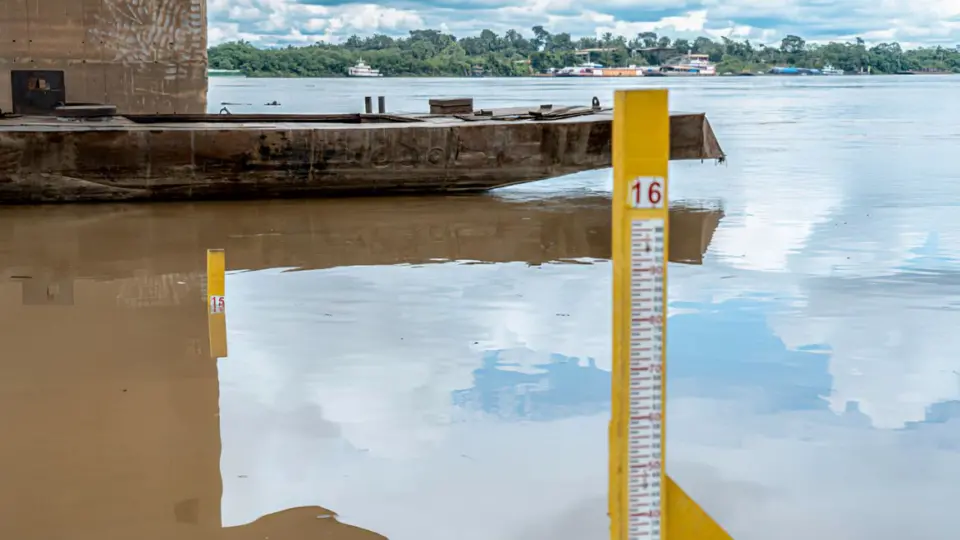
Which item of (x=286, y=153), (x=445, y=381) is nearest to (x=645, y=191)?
(x=445, y=381)

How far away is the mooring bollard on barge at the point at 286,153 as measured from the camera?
49.8 ft

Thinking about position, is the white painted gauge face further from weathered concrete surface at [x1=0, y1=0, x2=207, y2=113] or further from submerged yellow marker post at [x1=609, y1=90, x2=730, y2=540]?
weathered concrete surface at [x1=0, y1=0, x2=207, y2=113]

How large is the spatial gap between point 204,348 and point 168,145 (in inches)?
314

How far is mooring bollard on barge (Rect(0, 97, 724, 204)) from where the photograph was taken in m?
15.2

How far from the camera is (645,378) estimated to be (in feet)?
11.6

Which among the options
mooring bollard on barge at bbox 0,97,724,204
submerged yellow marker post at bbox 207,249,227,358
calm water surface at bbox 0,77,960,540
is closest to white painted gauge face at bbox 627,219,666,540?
calm water surface at bbox 0,77,960,540

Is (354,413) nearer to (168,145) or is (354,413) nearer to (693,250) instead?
(693,250)

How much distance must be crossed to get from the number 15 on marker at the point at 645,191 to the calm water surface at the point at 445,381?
199 cm

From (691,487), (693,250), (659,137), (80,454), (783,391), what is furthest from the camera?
(693,250)

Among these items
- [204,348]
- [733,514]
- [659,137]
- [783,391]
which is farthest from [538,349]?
[659,137]

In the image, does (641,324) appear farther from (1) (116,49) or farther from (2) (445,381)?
(1) (116,49)

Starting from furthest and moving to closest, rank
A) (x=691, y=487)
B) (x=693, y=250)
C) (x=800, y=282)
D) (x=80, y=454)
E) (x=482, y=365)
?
(x=693, y=250) → (x=800, y=282) → (x=482, y=365) → (x=80, y=454) → (x=691, y=487)

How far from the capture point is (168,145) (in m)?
15.4

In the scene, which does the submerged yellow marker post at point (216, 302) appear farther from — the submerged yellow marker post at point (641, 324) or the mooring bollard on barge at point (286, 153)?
the mooring bollard on barge at point (286, 153)
